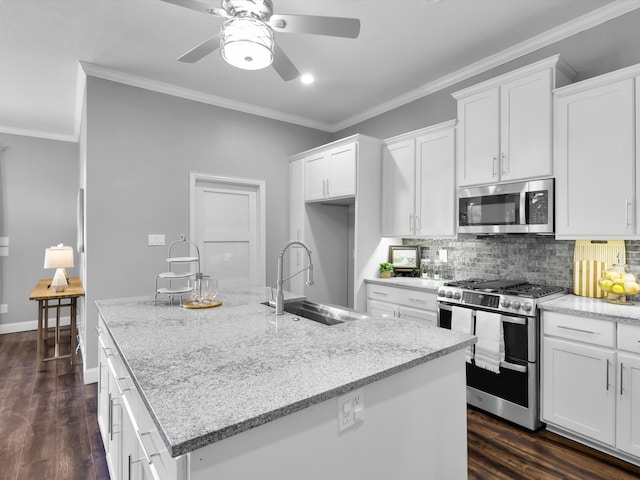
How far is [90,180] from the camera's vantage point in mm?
3453

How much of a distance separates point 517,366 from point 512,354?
0.08m

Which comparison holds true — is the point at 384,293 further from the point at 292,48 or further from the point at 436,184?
the point at 292,48

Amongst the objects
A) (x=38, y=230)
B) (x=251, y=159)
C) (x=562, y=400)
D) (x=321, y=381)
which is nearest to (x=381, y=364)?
(x=321, y=381)

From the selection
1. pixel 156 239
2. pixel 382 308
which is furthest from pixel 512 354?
pixel 156 239

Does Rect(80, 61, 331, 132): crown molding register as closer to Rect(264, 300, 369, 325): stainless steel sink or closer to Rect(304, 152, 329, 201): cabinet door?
Rect(304, 152, 329, 201): cabinet door

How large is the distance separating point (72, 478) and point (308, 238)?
3.09 m

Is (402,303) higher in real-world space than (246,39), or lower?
lower

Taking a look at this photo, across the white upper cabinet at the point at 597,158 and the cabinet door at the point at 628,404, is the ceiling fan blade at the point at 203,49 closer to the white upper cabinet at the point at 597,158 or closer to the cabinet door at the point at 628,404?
the white upper cabinet at the point at 597,158

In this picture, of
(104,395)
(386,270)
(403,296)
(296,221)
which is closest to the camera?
(104,395)

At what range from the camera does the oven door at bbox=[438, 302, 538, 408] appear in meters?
2.47

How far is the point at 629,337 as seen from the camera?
2.09 metres

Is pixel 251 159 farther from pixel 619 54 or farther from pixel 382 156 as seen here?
pixel 619 54

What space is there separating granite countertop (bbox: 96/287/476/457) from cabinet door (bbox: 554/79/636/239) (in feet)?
5.05

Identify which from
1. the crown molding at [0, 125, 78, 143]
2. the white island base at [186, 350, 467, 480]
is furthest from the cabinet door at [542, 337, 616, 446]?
the crown molding at [0, 125, 78, 143]
